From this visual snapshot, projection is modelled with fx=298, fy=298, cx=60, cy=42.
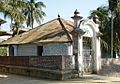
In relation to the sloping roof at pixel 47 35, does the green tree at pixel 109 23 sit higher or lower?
higher

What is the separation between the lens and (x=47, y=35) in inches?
1048

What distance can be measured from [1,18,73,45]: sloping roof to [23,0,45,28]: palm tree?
19660 mm

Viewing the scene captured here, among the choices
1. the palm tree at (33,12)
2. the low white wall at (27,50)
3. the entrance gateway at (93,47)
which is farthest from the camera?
the palm tree at (33,12)

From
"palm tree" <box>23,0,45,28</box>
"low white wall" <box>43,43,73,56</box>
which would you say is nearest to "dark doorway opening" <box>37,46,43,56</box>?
"low white wall" <box>43,43,73,56</box>

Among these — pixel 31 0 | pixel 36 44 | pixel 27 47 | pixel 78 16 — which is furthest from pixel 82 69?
pixel 31 0

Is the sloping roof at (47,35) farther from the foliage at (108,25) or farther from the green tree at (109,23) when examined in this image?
the foliage at (108,25)

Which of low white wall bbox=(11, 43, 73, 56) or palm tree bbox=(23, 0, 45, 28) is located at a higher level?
palm tree bbox=(23, 0, 45, 28)

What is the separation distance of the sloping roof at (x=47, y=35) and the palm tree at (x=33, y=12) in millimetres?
19660

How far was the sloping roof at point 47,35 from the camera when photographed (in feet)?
82.8

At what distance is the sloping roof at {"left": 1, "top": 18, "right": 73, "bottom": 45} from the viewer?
82.8 feet

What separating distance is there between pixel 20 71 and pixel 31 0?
91.0 ft

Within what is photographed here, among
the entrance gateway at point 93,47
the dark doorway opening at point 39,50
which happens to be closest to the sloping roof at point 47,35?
the dark doorway opening at point 39,50

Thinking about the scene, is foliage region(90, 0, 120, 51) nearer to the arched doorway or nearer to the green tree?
the green tree

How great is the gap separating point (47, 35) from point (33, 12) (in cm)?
2436
